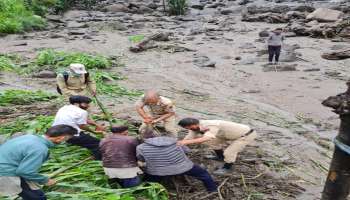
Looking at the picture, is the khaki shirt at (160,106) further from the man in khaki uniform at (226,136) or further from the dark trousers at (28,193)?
the dark trousers at (28,193)

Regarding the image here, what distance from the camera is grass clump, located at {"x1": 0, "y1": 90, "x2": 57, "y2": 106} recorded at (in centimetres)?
930

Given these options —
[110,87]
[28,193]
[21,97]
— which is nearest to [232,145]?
[28,193]

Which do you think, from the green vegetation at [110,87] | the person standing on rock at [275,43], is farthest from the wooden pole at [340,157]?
the person standing on rock at [275,43]

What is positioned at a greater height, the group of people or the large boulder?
the group of people

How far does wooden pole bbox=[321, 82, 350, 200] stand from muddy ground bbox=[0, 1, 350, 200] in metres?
2.79

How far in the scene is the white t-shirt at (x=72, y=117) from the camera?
611 centimetres

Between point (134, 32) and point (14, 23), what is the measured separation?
6015mm

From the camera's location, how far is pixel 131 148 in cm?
543

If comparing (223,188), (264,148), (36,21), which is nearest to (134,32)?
(36,21)

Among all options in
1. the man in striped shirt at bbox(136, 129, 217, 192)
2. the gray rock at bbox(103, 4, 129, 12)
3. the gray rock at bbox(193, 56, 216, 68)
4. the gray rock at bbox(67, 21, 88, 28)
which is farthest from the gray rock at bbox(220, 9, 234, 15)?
the man in striped shirt at bbox(136, 129, 217, 192)

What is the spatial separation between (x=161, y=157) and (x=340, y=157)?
2.81 m

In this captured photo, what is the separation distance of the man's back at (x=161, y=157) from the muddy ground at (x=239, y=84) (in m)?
0.42

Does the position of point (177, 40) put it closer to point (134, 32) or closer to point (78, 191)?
point (134, 32)

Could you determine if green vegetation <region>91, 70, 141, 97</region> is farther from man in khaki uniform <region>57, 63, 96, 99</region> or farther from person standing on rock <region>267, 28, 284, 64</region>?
person standing on rock <region>267, 28, 284, 64</region>
